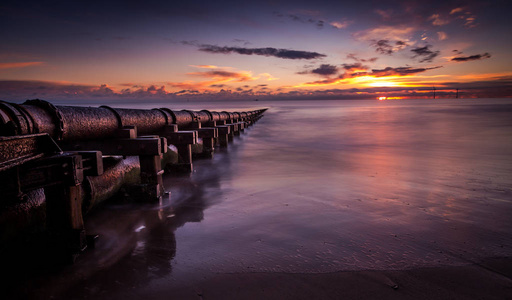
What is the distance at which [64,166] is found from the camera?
9.71 feet

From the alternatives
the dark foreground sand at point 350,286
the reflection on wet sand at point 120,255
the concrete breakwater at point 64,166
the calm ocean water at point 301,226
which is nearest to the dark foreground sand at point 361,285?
the dark foreground sand at point 350,286

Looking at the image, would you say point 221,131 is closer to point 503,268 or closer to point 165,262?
point 165,262

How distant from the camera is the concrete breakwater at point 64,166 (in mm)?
2716

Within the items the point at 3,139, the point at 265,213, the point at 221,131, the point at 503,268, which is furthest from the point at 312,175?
the point at 3,139

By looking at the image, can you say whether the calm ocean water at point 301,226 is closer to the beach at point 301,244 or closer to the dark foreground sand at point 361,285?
the beach at point 301,244

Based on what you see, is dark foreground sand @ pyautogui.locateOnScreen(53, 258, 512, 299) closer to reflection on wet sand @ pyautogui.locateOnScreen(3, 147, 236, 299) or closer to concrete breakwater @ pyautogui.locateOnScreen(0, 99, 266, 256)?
reflection on wet sand @ pyautogui.locateOnScreen(3, 147, 236, 299)

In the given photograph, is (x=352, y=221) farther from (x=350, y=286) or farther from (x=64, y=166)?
(x=64, y=166)

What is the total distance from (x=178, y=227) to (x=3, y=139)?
2330 mm

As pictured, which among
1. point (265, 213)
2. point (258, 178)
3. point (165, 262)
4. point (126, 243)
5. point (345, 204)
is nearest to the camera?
point (165, 262)

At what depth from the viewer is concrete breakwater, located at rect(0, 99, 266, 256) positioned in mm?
2716

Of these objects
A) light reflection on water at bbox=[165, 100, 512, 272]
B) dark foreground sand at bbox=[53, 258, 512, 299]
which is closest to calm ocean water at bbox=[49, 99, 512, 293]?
light reflection on water at bbox=[165, 100, 512, 272]

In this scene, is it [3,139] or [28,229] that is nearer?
[3,139]

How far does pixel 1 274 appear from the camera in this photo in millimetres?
2881

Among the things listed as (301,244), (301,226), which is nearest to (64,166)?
(301,244)
